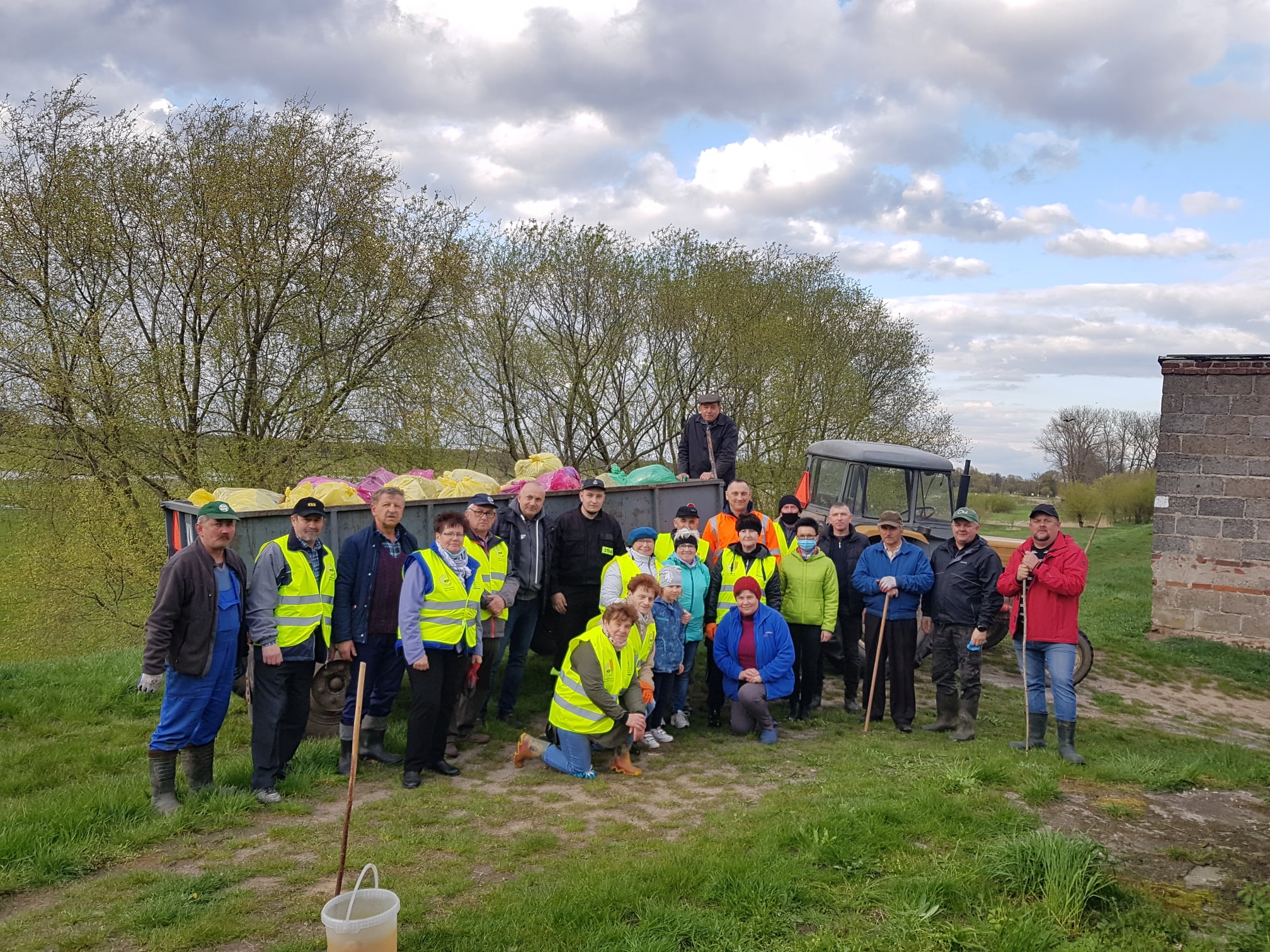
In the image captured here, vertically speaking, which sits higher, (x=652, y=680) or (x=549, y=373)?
(x=549, y=373)

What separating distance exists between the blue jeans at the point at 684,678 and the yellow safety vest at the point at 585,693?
3.90 ft

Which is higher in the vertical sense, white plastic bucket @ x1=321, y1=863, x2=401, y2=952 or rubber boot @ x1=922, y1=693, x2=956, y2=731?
white plastic bucket @ x1=321, y1=863, x2=401, y2=952

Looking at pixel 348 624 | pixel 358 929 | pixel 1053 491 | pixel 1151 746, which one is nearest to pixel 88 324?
pixel 348 624

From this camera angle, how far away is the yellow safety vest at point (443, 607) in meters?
5.55

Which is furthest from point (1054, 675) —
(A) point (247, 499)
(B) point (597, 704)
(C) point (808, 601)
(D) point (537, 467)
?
(A) point (247, 499)

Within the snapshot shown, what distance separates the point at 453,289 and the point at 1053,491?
29.4 metres

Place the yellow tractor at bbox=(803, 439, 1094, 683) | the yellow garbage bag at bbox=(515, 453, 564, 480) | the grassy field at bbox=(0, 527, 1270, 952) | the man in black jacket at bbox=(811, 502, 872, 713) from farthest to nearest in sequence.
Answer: the yellow tractor at bbox=(803, 439, 1094, 683)
the yellow garbage bag at bbox=(515, 453, 564, 480)
the man in black jacket at bbox=(811, 502, 872, 713)
the grassy field at bbox=(0, 527, 1270, 952)

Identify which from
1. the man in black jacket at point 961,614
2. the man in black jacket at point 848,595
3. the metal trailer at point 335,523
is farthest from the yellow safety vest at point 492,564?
the man in black jacket at point 961,614

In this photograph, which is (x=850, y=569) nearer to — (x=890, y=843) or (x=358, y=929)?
(x=890, y=843)

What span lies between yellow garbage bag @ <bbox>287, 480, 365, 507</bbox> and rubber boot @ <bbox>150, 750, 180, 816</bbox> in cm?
230

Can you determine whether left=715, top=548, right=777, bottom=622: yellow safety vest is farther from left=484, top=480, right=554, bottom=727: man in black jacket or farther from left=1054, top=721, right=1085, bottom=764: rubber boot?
left=1054, top=721, right=1085, bottom=764: rubber boot

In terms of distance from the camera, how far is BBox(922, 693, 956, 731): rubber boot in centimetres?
724

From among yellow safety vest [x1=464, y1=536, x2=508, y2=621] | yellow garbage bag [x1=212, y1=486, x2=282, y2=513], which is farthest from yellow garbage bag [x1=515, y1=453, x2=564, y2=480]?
yellow garbage bag [x1=212, y1=486, x2=282, y2=513]

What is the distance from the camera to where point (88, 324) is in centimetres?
1418
